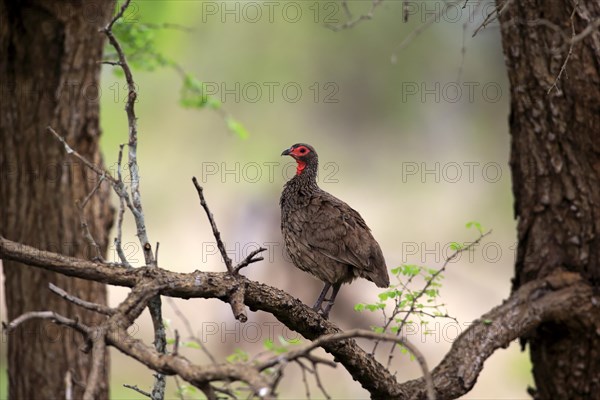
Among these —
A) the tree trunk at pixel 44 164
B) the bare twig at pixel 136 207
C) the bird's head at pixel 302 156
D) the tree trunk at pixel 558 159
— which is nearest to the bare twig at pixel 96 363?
the bare twig at pixel 136 207

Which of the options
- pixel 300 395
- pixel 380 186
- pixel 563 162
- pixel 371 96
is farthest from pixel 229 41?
pixel 563 162

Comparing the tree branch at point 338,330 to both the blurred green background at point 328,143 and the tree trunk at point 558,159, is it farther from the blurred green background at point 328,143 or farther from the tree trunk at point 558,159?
the blurred green background at point 328,143

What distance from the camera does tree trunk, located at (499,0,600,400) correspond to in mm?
4438

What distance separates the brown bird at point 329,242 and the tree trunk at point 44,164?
1570 mm

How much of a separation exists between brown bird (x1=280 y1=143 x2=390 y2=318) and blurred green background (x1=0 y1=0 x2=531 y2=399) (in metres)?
7.24

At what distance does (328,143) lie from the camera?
51.5ft

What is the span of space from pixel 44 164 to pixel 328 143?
36.0 ft

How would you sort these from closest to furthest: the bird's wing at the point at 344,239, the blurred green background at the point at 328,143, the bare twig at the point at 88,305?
the bare twig at the point at 88,305
the bird's wing at the point at 344,239
the blurred green background at the point at 328,143

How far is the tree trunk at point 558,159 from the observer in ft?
14.6

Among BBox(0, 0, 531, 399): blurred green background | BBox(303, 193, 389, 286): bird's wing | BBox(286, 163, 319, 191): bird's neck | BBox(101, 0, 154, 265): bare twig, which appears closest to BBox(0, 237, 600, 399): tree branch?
BBox(101, 0, 154, 265): bare twig

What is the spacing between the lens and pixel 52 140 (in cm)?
500

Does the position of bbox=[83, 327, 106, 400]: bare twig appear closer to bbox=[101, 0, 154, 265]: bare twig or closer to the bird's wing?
bbox=[101, 0, 154, 265]: bare twig

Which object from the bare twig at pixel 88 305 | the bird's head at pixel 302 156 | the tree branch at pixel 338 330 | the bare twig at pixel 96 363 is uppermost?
the bird's head at pixel 302 156

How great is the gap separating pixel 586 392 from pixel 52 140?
3781 mm
